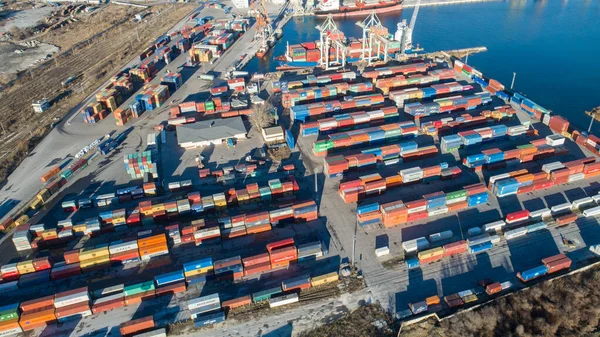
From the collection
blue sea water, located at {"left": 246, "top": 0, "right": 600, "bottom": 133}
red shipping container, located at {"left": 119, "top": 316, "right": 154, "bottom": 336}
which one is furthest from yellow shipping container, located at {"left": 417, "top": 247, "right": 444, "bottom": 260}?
blue sea water, located at {"left": 246, "top": 0, "right": 600, "bottom": 133}

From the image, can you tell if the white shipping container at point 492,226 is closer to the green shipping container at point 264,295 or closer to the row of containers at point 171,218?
the row of containers at point 171,218

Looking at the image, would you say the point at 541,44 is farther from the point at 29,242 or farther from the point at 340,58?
the point at 29,242

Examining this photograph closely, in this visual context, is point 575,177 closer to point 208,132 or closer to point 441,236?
point 441,236

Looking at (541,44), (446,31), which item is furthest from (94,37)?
(541,44)

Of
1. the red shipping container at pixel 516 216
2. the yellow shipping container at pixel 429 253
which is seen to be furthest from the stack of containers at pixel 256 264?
the red shipping container at pixel 516 216

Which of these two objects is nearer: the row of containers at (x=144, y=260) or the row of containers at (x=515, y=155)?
the row of containers at (x=144, y=260)

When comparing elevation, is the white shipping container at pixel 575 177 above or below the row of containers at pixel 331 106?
below
